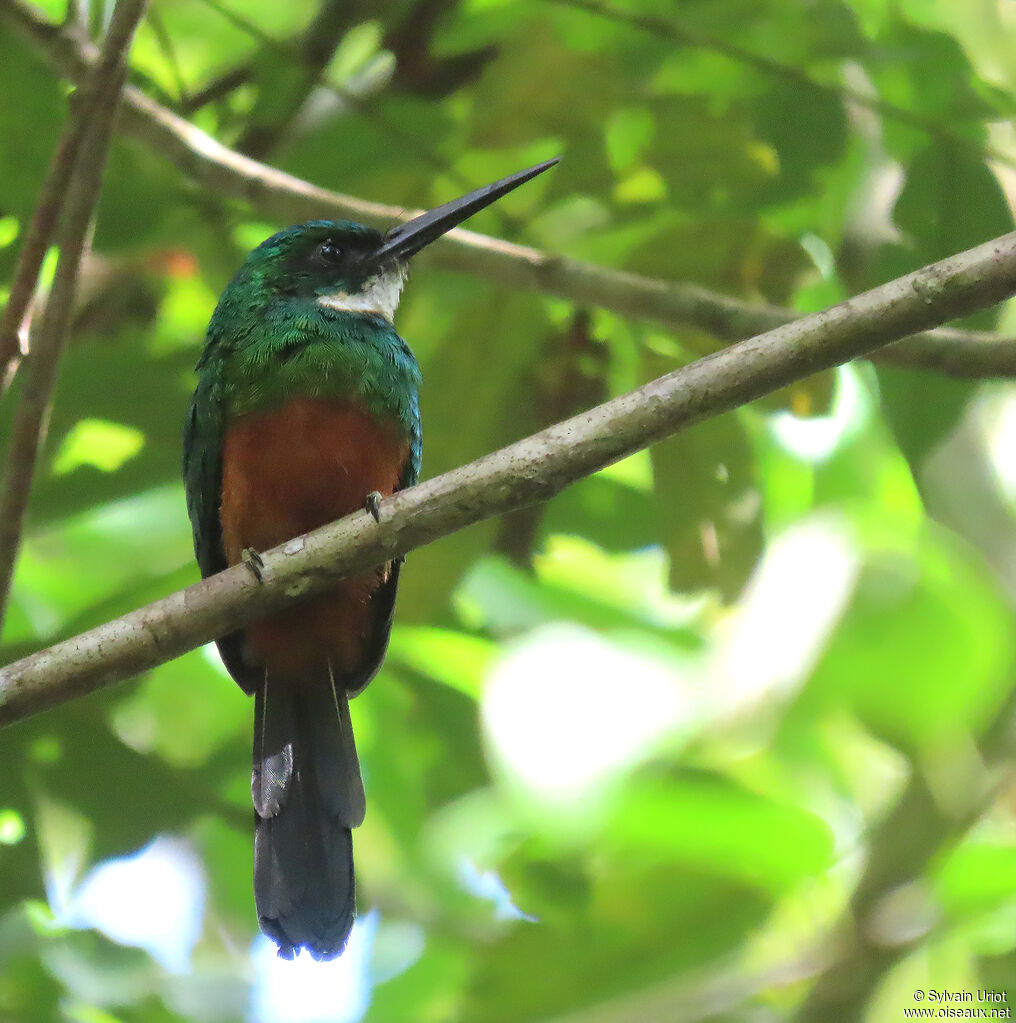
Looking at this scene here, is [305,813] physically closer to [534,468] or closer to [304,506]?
[304,506]

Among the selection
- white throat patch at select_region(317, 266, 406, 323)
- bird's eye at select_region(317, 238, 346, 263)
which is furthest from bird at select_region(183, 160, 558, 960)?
bird's eye at select_region(317, 238, 346, 263)

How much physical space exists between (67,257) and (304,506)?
0.66m

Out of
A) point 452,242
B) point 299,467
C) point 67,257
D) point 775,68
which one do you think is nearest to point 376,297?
point 452,242

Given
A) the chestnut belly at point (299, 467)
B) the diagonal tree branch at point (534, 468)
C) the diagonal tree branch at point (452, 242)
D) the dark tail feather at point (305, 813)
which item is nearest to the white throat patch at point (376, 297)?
the diagonal tree branch at point (452, 242)

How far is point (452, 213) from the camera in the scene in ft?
9.59

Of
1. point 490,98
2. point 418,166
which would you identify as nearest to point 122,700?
point 418,166

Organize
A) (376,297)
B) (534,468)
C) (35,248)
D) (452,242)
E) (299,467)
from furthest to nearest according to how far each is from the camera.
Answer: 1. (376,297)
2. (452,242)
3. (299,467)
4. (35,248)
5. (534,468)

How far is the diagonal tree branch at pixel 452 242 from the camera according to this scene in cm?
270

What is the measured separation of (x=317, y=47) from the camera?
10.4ft

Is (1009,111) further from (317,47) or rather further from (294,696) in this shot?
(294,696)

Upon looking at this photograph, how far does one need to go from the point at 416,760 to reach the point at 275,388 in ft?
2.93

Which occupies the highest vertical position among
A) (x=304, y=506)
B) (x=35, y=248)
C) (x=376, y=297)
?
(x=376, y=297)

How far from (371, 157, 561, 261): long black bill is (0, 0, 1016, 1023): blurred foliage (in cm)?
10

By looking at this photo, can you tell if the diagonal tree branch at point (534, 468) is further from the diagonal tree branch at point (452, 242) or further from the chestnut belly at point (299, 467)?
the chestnut belly at point (299, 467)
